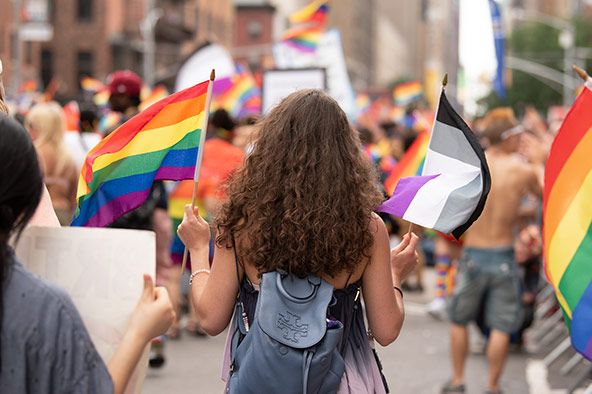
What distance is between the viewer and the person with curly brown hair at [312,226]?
325 centimetres

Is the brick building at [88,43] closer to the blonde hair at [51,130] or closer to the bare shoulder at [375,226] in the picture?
the blonde hair at [51,130]

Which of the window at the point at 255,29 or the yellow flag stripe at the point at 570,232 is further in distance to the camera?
the window at the point at 255,29

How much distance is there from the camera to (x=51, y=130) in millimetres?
7191

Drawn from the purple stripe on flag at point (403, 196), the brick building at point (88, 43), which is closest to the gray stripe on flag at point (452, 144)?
the purple stripe on flag at point (403, 196)

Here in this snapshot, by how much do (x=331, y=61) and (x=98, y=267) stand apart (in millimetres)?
12646

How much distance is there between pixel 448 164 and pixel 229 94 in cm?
1098

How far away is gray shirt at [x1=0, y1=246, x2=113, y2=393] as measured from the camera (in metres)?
2.27

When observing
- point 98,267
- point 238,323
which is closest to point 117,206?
point 238,323

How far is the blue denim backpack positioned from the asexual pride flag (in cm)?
77

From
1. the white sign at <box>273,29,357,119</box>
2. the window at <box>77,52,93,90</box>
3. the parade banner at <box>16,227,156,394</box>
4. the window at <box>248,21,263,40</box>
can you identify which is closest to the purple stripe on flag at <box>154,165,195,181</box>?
the parade banner at <box>16,227,156,394</box>

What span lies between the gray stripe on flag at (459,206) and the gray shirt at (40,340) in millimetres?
1862

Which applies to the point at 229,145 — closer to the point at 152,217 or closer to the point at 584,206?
the point at 152,217

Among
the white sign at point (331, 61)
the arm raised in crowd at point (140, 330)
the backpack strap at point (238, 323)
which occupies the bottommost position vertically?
the white sign at point (331, 61)

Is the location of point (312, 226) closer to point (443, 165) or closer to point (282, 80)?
point (443, 165)
